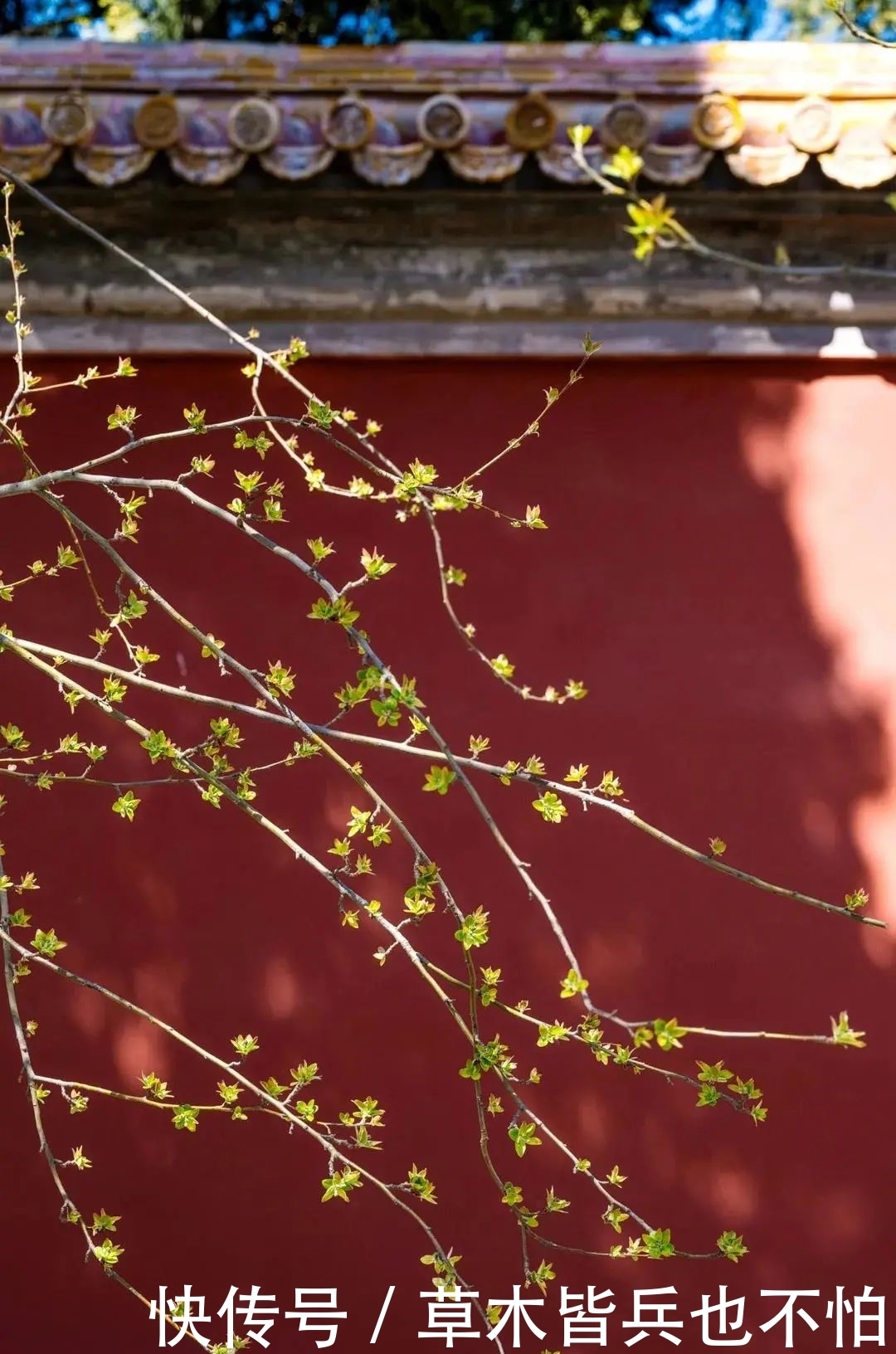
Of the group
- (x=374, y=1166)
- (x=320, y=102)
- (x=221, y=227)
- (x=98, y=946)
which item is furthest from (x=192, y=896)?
(x=320, y=102)

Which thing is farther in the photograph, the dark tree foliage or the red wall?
the dark tree foliage

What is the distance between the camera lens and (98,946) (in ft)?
8.32

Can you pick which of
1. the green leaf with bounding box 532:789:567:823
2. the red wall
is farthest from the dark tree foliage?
the green leaf with bounding box 532:789:567:823

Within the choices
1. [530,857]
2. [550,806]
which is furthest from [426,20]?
[550,806]

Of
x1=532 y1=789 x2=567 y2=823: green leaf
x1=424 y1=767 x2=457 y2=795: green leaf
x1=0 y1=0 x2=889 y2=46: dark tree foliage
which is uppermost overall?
x1=0 y1=0 x2=889 y2=46: dark tree foliage

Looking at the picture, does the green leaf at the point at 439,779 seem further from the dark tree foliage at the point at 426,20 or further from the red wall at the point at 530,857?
the dark tree foliage at the point at 426,20

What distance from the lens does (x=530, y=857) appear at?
2520 mm

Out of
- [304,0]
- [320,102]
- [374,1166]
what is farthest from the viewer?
[304,0]

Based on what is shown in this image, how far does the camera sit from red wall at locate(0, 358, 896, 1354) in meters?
2.48

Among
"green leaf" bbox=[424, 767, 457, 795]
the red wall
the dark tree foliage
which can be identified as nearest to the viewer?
"green leaf" bbox=[424, 767, 457, 795]

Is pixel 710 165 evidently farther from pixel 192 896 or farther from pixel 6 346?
pixel 192 896

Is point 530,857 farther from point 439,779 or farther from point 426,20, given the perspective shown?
point 426,20

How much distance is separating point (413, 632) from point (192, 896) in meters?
0.67

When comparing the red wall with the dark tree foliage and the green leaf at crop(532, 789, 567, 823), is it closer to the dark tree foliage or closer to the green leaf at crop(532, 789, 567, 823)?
the green leaf at crop(532, 789, 567, 823)
